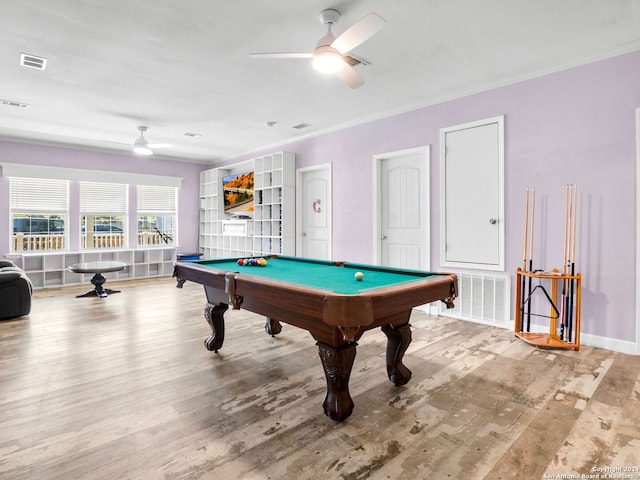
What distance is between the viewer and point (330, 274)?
2738 mm

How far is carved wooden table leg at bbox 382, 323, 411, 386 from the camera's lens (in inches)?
97.3

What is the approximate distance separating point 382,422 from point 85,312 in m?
4.23

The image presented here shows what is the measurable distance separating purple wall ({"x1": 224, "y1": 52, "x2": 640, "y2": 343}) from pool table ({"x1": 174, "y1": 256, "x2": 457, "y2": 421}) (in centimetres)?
178

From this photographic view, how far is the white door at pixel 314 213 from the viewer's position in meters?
5.82

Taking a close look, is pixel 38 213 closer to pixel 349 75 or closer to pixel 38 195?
pixel 38 195

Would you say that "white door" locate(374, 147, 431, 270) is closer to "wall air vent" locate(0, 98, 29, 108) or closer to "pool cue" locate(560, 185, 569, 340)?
"pool cue" locate(560, 185, 569, 340)

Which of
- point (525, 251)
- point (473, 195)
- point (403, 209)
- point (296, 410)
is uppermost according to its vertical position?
point (473, 195)

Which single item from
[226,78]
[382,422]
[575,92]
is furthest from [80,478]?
[575,92]

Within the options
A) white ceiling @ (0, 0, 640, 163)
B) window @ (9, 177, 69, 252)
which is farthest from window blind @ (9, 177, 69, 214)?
white ceiling @ (0, 0, 640, 163)

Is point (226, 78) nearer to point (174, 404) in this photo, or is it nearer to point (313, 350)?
point (313, 350)

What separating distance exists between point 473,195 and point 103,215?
6798 mm

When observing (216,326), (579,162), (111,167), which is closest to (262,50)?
(216,326)

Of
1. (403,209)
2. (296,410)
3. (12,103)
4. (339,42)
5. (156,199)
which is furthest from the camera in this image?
(156,199)

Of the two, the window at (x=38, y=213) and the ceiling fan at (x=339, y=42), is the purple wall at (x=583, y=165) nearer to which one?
the ceiling fan at (x=339, y=42)
